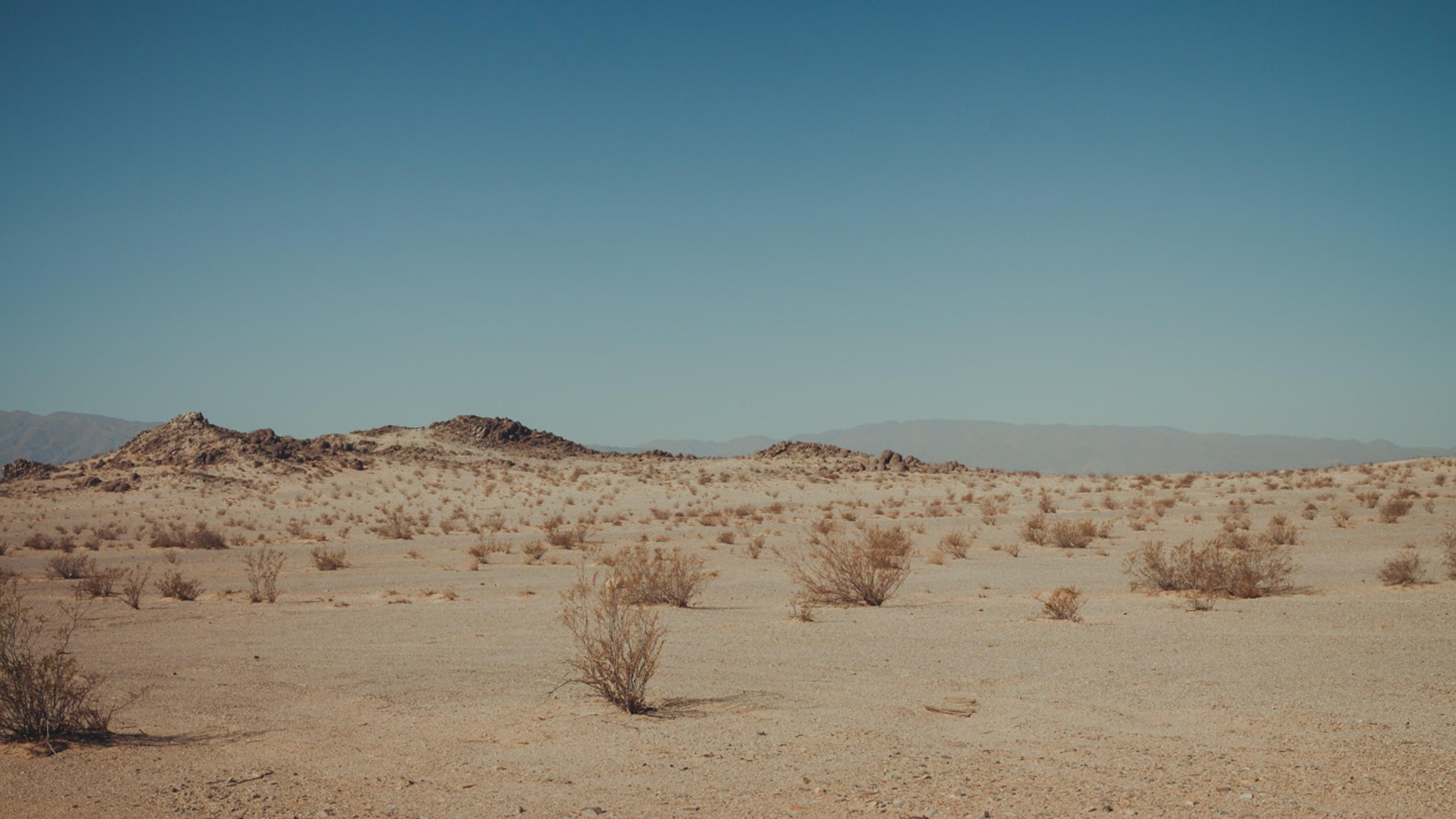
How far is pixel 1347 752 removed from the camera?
7.30 metres

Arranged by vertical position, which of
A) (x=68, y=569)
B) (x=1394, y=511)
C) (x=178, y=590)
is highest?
(x=1394, y=511)

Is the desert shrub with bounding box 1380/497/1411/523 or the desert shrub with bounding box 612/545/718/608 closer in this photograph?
the desert shrub with bounding box 612/545/718/608

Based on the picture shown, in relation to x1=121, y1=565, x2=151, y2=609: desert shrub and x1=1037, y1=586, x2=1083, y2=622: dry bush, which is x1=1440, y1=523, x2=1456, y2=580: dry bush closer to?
x1=1037, y1=586, x2=1083, y2=622: dry bush

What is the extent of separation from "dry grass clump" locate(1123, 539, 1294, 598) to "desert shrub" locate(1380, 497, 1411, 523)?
1402 cm

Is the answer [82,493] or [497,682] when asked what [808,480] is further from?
[497,682]

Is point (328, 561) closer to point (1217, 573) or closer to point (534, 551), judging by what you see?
point (534, 551)

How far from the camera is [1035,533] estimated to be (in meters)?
28.3

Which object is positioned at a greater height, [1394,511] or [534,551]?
[1394,511]

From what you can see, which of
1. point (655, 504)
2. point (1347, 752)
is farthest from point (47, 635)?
point (655, 504)

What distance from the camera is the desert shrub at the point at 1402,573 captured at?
650 inches

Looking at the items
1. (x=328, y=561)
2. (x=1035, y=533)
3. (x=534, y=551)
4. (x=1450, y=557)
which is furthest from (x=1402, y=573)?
(x=328, y=561)

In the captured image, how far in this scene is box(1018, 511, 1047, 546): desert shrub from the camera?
27625 mm

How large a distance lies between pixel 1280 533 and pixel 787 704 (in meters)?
20.8

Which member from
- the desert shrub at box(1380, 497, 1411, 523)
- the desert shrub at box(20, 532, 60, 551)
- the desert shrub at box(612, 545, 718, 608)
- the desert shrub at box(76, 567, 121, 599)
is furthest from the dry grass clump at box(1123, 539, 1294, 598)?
the desert shrub at box(20, 532, 60, 551)
